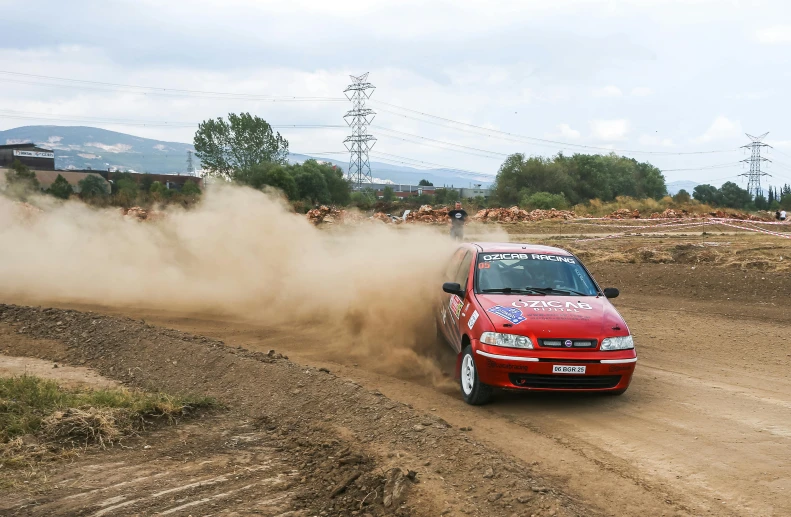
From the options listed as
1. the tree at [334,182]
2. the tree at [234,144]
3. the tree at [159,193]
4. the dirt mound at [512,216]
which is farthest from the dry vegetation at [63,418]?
the tree at [234,144]

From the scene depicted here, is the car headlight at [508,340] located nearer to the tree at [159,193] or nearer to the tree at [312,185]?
the tree at [159,193]

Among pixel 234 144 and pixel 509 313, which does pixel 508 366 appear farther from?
pixel 234 144

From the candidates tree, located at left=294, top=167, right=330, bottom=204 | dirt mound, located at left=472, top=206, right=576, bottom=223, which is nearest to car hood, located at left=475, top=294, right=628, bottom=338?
dirt mound, located at left=472, top=206, right=576, bottom=223

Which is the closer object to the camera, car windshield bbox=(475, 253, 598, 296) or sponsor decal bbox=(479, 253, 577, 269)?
car windshield bbox=(475, 253, 598, 296)

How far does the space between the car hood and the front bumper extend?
21 centimetres

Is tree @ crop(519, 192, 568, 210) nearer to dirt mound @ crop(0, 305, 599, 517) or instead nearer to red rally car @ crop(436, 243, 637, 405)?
red rally car @ crop(436, 243, 637, 405)

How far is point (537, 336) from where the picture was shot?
7.10 meters

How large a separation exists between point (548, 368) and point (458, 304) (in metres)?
1.81

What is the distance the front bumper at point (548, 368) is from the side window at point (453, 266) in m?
2.60

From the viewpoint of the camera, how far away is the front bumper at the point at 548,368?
7.01m

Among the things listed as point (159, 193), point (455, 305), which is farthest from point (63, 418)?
point (159, 193)

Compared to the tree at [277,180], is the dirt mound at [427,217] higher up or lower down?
lower down

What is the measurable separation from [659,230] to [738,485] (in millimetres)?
33169

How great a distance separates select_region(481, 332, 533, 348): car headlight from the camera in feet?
23.3
